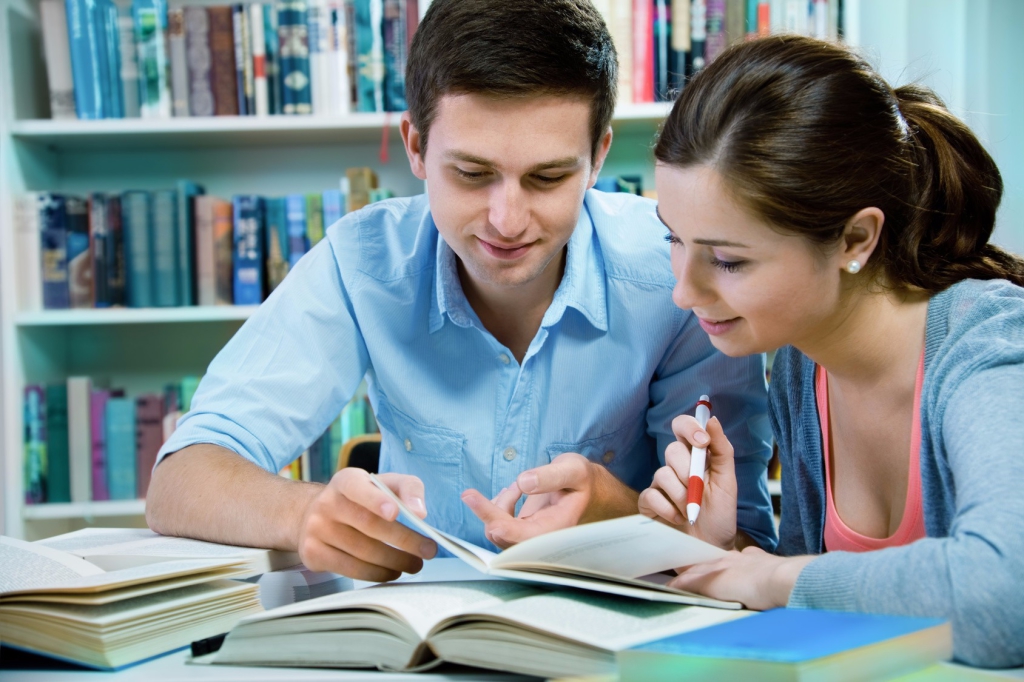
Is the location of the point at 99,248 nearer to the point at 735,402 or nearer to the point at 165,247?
the point at 165,247

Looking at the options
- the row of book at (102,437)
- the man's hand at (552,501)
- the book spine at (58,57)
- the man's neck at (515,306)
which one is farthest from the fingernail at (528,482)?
the book spine at (58,57)

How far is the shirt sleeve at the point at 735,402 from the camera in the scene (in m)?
1.18

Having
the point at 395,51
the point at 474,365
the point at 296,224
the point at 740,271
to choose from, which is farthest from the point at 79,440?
the point at 740,271

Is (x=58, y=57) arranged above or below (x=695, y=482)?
above

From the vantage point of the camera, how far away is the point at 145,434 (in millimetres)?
2283

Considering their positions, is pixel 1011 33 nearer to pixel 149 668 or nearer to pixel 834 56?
pixel 834 56

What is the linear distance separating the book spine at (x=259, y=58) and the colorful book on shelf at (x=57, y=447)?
889 mm

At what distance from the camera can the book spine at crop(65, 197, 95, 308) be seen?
7.31 feet

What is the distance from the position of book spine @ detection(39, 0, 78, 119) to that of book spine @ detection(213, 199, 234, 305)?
454mm

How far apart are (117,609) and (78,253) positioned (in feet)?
5.90

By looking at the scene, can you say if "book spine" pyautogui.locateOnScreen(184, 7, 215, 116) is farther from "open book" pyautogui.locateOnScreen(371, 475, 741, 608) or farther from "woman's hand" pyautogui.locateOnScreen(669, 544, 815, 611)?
"woman's hand" pyautogui.locateOnScreen(669, 544, 815, 611)

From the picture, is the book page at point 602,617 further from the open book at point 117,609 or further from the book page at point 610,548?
the open book at point 117,609

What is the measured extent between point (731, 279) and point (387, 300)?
0.58 metres

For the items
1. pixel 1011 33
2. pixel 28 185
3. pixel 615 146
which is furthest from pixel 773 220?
pixel 28 185
